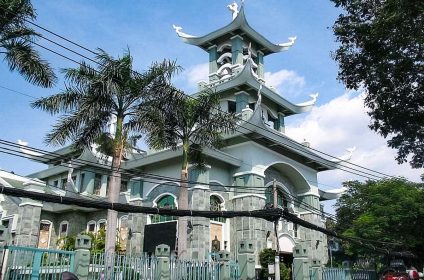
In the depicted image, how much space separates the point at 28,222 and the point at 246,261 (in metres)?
17.3

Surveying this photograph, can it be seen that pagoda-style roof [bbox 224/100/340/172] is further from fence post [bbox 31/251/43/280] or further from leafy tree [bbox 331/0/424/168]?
fence post [bbox 31/251/43/280]

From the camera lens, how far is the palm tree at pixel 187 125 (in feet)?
61.1

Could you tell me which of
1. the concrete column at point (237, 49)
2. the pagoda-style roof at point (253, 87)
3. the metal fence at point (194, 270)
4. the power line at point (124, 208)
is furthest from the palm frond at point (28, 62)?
the concrete column at point (237, 49)

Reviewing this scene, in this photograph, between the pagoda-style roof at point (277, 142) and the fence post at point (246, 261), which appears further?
the pagoda-style roof at point (277, 142)

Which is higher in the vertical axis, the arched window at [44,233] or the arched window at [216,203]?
the arched window at [216,203]

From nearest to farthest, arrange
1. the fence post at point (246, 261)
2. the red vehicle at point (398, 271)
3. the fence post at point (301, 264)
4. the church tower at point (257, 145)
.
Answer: the fence post at point (246, 261), the fence post at point (301, 264), the red vehicle at point (398, 271), the church tower at point (257, 145)

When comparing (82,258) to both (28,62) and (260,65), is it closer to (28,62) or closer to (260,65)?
(28,62)

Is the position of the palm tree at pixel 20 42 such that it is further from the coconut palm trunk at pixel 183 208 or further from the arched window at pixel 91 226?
the arched window at pixel 91 226

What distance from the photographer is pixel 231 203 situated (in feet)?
88.2

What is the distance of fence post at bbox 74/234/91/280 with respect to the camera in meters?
12.4

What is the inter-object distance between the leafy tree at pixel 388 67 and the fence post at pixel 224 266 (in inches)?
291

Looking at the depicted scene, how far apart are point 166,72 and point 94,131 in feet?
12.5

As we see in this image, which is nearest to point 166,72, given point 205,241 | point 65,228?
point 205,241

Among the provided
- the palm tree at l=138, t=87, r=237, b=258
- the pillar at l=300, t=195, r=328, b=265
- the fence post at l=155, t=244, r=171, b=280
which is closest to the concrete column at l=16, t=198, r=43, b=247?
the palm tree at l=138, t=87, r=237, b=258
